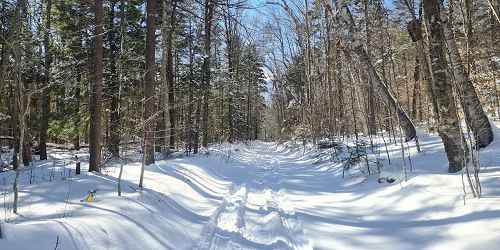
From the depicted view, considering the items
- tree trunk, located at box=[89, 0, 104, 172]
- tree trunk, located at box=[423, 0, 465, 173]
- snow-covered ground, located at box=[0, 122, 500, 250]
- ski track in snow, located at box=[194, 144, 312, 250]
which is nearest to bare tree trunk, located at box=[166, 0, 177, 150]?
tree trunk, located at box=[89, 0, 104, 172]

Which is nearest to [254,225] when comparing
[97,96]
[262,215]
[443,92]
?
[262,215]

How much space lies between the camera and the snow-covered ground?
4.71 meters

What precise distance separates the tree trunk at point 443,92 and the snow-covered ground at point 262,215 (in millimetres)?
574

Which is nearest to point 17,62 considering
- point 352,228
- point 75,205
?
point 75,205

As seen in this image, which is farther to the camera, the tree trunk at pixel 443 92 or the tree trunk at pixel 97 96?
the tree trunk at pixel 97 96

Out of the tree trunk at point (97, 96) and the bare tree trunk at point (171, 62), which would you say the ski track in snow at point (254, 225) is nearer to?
the tree trunk at point (97, 96)

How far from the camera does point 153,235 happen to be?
545 cm

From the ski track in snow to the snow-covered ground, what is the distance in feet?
0.05

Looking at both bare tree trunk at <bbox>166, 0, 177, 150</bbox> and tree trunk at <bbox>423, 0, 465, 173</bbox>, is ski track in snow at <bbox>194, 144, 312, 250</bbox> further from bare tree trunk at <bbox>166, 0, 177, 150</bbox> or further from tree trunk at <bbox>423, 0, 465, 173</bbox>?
bare tree trunk at <bbox>166, 0, 177, 150</bbox>

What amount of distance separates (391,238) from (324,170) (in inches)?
325

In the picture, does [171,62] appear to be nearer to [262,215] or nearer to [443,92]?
[262,215]

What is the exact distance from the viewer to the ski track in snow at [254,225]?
5.56 meters

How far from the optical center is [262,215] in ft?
24.2

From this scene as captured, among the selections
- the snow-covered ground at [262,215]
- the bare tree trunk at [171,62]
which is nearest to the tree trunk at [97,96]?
the snow-covered ground at [262,215]
